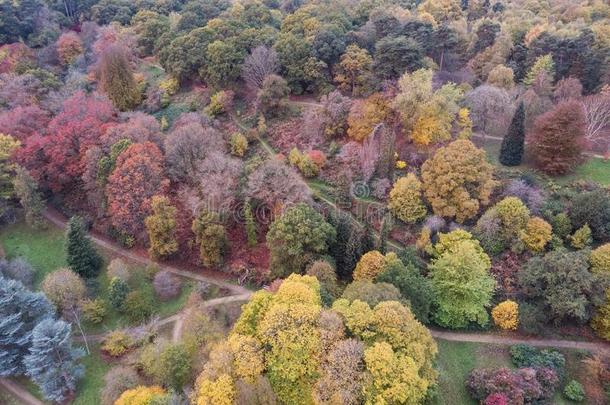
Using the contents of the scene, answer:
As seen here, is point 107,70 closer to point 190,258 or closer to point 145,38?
point 145,38

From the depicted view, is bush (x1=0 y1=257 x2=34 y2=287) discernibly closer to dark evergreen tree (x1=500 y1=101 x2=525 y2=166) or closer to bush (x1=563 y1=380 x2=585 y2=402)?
bush (x1=563 y1=380 x2=585 y2=402)

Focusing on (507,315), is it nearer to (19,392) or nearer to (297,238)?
(297,238)

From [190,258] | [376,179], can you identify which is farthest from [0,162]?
[376,179]

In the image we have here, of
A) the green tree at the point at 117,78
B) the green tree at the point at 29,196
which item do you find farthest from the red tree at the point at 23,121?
the green tree at the point at 117,78

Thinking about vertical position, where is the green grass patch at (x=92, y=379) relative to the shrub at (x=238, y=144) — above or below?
below

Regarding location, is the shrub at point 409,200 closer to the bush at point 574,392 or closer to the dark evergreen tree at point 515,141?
the dark evergreen tree at point 515,141

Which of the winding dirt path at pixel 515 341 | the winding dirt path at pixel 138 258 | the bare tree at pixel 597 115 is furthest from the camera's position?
the bare tree at pixel 597 115
